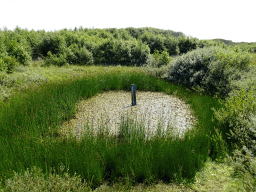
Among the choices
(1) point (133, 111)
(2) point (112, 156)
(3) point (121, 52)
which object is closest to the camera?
(2) point (112, 156)

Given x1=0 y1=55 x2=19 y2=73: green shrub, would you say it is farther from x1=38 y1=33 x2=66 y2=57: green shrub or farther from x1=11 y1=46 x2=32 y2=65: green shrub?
x1=38 y1=33 x2=66 y2=57: green shrub

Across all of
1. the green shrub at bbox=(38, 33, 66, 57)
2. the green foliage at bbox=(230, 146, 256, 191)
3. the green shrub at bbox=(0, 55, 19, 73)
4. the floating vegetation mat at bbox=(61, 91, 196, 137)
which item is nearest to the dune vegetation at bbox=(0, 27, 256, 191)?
the green foliage at bbox=(230, 146, 256, 191)

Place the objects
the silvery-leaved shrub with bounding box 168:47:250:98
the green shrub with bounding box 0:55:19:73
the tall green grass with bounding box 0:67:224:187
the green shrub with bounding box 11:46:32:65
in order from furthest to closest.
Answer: the green shrub with bounding box 11:46:32:65 → the green shrub with bounding box 0:55:19:73 → the silvery-leaved shrub with bounding box 168:47:250:98 → the tall green grass with bounding box 0:67:224:187

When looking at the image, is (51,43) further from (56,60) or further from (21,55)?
(21,55)

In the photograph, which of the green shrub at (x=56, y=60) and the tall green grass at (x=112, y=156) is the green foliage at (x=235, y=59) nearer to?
the tall green grass at (x=112, y=156)

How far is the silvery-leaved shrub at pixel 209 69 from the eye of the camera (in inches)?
255

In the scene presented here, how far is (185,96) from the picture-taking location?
6820 millimetres

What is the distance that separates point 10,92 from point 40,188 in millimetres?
6434

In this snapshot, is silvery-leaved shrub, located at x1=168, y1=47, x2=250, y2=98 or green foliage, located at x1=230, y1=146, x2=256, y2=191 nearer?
green foliage, located at x1=230, y1=146, x2=256, y2=191

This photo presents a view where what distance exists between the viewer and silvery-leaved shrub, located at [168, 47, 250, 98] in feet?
21.3

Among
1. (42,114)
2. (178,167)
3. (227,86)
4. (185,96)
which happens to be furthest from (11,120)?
(227,86)

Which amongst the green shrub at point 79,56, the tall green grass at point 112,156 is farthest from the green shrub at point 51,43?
the tall green grass at point 112,156

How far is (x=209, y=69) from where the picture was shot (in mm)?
7430

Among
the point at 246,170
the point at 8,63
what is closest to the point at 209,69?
the point at 246,170
